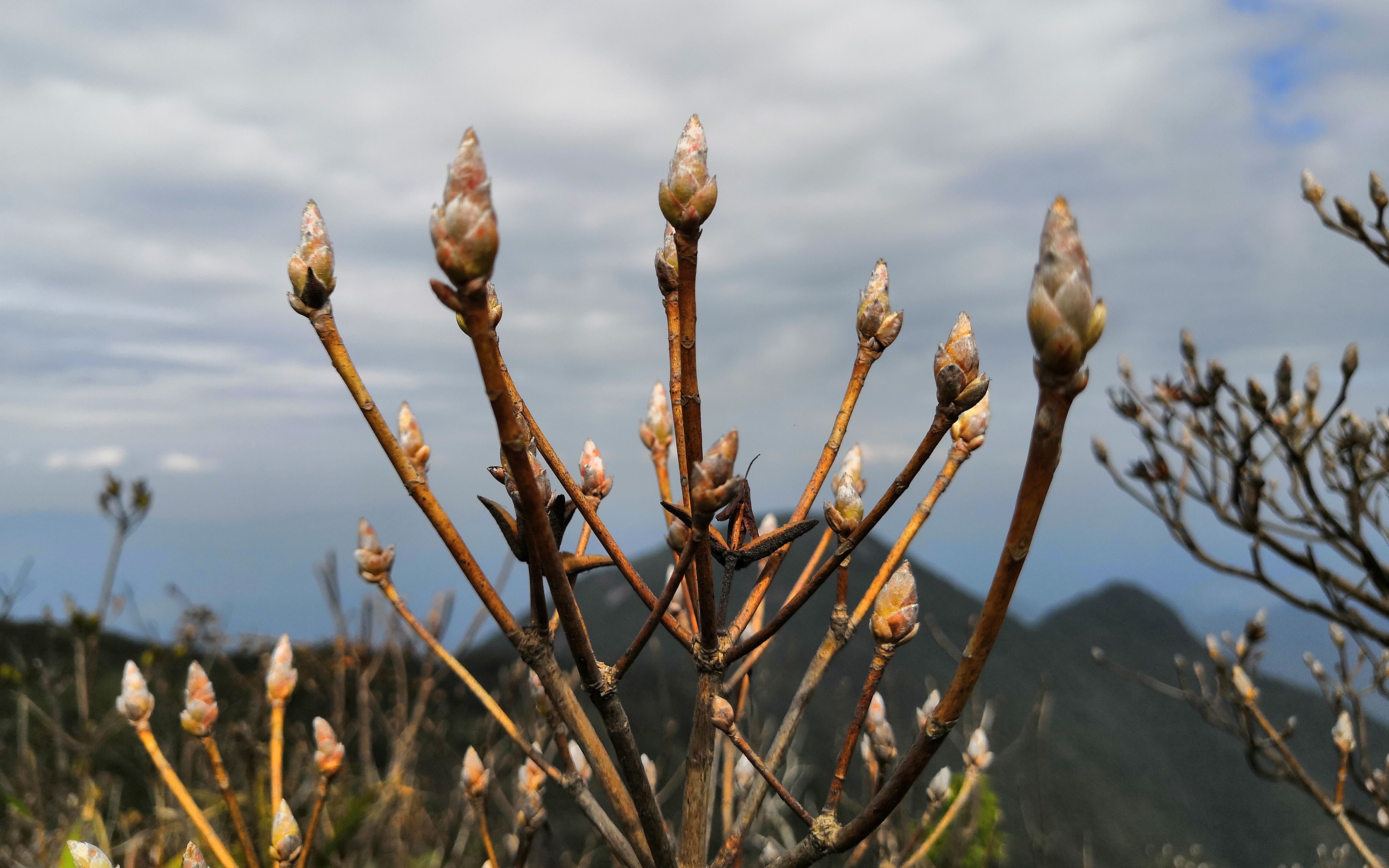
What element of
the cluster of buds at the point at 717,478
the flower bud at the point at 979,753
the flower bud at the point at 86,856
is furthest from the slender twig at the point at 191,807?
the flower bud at the point at 979,753

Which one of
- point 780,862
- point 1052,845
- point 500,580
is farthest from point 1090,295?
point 1052,845

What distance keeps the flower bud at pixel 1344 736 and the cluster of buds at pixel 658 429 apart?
2787 mm

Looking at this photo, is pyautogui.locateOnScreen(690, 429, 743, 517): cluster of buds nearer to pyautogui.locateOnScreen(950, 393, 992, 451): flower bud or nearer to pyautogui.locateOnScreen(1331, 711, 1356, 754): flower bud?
pyautogui.locateOnScreen(950, 393, 992, 451): flower bud

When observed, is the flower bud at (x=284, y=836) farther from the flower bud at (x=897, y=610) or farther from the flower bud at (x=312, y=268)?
the flower bud at (x=897, y=610)

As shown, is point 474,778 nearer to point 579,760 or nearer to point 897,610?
point 579,760

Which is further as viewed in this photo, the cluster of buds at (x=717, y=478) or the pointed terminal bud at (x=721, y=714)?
the pointed terminal bud at (x=721, y=714)

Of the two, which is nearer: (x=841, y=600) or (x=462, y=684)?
(x=841, y=600)

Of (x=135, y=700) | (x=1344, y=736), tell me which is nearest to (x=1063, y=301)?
(x=135, y=700)

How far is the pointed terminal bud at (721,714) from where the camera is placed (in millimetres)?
1024

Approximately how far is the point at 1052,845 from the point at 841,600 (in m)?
8.09

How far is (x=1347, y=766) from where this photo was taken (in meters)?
2.81

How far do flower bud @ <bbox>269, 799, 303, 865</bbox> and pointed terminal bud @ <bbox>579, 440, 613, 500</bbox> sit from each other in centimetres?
87

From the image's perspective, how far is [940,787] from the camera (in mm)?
1812

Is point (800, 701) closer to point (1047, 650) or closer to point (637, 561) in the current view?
point (637, 561)
